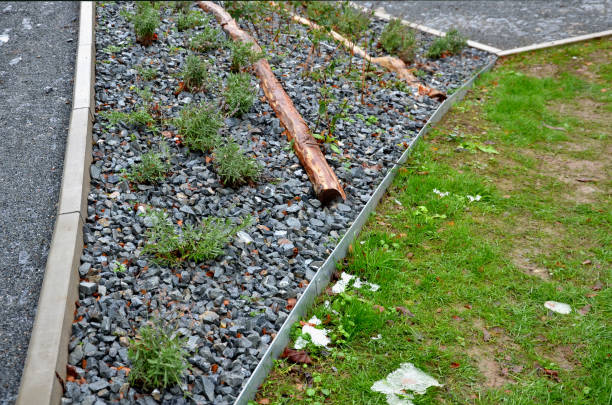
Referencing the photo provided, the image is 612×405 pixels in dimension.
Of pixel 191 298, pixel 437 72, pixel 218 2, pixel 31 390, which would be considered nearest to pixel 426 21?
pixel 437 72

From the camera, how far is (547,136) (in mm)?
5188

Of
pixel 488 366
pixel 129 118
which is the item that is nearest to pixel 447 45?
pixel 129 118

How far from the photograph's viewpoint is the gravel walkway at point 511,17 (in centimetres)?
752

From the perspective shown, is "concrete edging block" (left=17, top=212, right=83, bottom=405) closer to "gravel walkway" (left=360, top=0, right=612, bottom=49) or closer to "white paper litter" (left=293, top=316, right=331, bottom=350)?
"white paper litter" (left=293, top=316, right=331, bottom=350)

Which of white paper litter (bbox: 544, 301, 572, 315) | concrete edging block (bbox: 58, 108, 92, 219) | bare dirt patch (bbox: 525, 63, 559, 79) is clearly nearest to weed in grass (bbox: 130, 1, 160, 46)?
concrete edging block (bbox: 58, 108, 92, 219)

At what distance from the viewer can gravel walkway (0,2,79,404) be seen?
2.72 m

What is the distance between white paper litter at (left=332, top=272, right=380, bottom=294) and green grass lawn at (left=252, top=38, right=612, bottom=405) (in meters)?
0.05

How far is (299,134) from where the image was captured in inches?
171

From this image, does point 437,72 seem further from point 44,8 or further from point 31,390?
point 31,390

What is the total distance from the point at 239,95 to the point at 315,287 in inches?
80.5

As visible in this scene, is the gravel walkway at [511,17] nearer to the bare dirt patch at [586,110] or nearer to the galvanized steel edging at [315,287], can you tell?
the bare dirt patch at [586,110]

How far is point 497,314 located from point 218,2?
542 cm

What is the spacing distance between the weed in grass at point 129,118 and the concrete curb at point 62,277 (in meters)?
0.15

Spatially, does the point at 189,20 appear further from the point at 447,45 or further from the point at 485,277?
the point at 485,277
